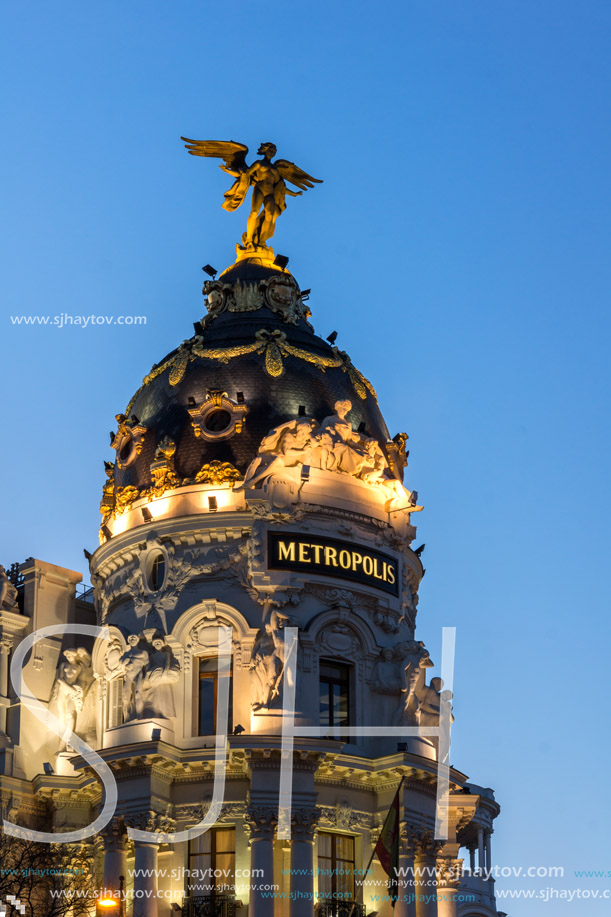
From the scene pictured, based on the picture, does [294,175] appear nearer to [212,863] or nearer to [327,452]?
[327,452]

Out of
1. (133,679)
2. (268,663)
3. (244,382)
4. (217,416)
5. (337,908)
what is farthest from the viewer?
(244,382)

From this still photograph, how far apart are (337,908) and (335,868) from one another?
142cm

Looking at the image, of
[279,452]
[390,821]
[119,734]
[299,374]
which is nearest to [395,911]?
[390,821]

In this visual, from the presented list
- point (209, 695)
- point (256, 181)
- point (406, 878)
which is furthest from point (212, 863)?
point (256, 181)

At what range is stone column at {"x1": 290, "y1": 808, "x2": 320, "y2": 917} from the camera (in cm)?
5094

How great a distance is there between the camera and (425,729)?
5575 centimetres

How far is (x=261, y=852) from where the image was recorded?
167 ft

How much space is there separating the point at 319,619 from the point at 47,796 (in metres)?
11.0

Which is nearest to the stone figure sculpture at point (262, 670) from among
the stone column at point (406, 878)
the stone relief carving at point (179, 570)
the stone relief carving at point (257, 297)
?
the stone relief carving at point (179, 570)

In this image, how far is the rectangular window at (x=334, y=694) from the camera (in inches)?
2185

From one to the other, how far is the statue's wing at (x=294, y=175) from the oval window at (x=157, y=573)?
59.5 feet

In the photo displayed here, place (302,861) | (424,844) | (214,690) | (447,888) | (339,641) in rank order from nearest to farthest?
(302,861) → (424,844) → (214,690) → (339,641) → (447,888)

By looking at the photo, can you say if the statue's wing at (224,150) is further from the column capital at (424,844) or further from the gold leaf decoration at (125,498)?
the column capital at (424,844)

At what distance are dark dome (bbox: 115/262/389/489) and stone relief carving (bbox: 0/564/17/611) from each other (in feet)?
17.6
